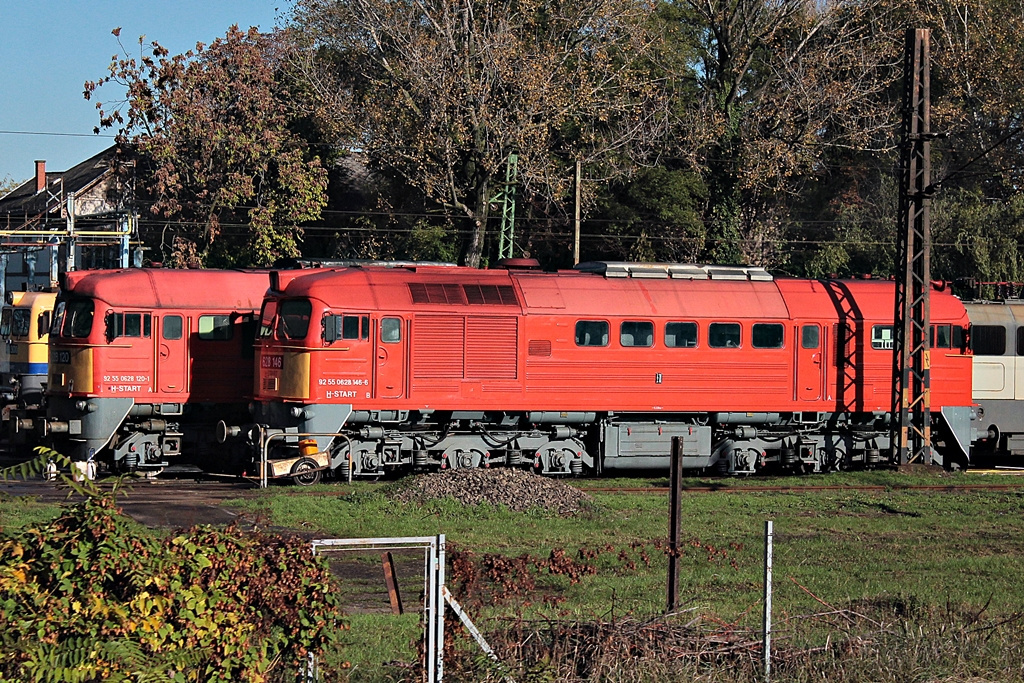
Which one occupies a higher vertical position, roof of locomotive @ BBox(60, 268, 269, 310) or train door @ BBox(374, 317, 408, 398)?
roof of locomotive @ BBox(60, 268, 269, 310)

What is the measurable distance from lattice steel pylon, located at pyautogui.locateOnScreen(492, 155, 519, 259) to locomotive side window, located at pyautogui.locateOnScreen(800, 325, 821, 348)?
14.1 meters

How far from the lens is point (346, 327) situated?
2438cm

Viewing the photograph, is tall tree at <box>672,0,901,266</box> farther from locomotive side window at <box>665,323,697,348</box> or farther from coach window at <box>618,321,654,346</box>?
coach window at <box>618,321,654,346</box>

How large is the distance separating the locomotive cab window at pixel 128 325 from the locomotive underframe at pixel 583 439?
3.06m

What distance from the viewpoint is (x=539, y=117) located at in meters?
44.6

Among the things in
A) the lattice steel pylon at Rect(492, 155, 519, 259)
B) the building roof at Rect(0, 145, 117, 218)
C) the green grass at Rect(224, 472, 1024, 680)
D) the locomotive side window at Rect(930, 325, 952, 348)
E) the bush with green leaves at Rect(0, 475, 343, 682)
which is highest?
the building roof at Rect(0, 145, 117, 218)

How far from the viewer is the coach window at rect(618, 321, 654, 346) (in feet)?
85.3

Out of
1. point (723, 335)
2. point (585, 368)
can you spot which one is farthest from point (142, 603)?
point (723, 335)

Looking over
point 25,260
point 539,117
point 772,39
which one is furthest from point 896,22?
point 25,260

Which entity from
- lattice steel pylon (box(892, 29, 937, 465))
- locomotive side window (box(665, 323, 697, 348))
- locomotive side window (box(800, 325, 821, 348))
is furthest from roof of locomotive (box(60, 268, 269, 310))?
lattice steel pylon (box(892, 29, 937, 465))

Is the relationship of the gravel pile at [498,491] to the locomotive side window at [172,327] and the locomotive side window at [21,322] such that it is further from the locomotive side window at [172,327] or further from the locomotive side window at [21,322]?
the locomotive side window at [21,322]

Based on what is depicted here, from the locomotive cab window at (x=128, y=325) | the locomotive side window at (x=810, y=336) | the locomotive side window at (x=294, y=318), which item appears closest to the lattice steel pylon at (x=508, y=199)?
the locomotive side window at (x=810, y=336)

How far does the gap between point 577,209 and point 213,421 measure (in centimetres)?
1761

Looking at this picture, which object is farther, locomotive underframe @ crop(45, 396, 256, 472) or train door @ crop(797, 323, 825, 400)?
train door @ crop(797, 323, 825, 400)
